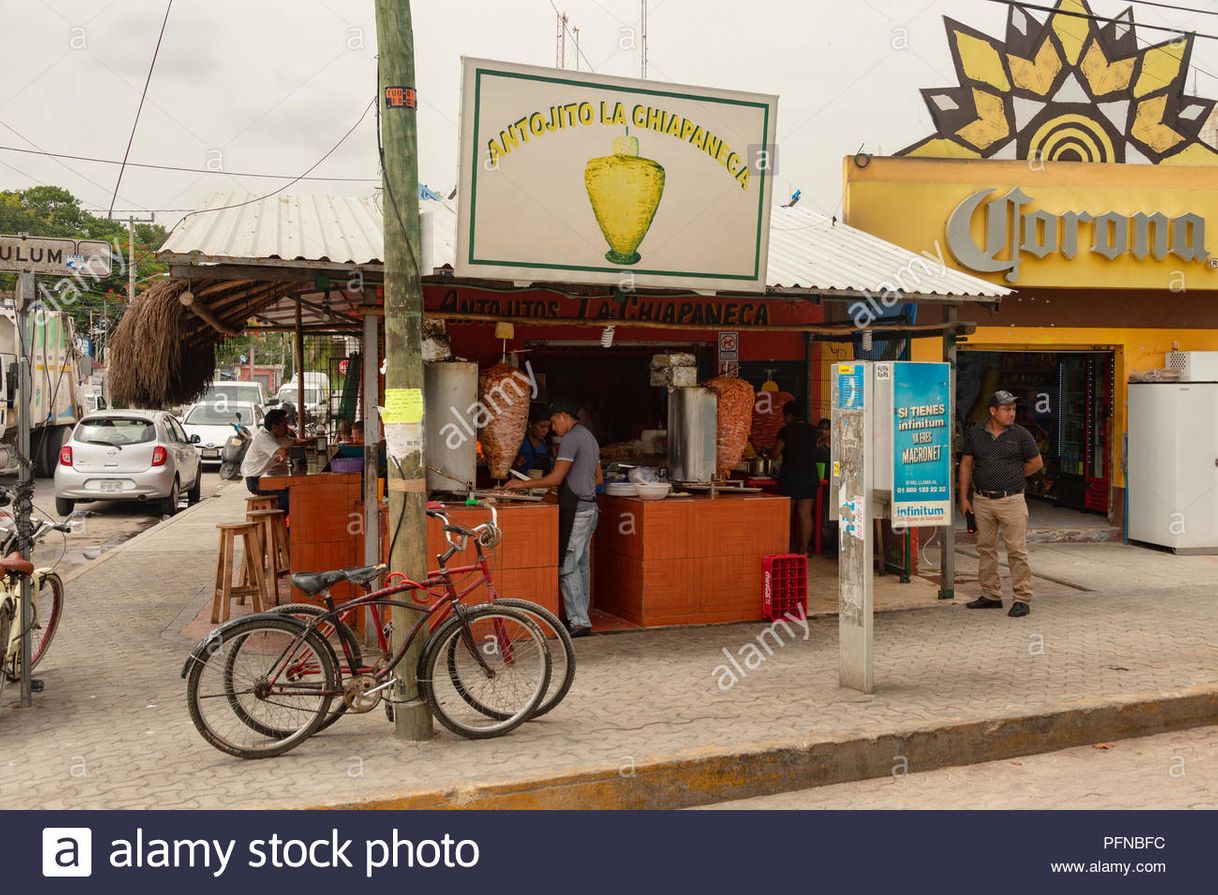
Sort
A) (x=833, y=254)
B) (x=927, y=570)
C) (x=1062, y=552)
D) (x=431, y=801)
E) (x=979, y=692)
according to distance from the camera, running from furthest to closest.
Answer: (x=1062, y=552) < (x=927, y=570) < (x=833, y=254) < (x=979, y=692) < (x=431, y=801)

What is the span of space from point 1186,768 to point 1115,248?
27.6ft

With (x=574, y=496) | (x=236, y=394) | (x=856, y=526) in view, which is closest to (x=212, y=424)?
(x=236, y=394)

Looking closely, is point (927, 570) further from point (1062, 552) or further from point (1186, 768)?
point (1186, 768)

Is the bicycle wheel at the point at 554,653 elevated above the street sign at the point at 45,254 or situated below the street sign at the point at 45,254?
below

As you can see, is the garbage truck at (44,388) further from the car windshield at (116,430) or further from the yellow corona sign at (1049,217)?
the yellow corona sign at (1049,217)

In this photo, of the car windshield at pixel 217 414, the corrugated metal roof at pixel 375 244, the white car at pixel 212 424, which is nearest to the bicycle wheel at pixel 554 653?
the corrugated metal roof at pixel 375 244

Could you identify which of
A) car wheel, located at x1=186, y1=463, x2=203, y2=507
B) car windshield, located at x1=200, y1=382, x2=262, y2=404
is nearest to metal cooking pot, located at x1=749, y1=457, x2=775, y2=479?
car wheel, located at x1=186, y1=463, x2=203, y2=507

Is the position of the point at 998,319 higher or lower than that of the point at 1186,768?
higher

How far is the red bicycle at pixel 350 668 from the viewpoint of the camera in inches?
204

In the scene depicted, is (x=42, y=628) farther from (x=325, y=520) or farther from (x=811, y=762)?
(x=811, y=762)

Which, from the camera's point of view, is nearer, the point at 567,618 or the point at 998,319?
the point at 567,618

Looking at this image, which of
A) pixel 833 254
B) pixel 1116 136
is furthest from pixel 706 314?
pixel 1116 136

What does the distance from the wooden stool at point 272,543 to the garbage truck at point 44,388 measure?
10349 millimetres

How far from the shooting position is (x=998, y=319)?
41.6ft
